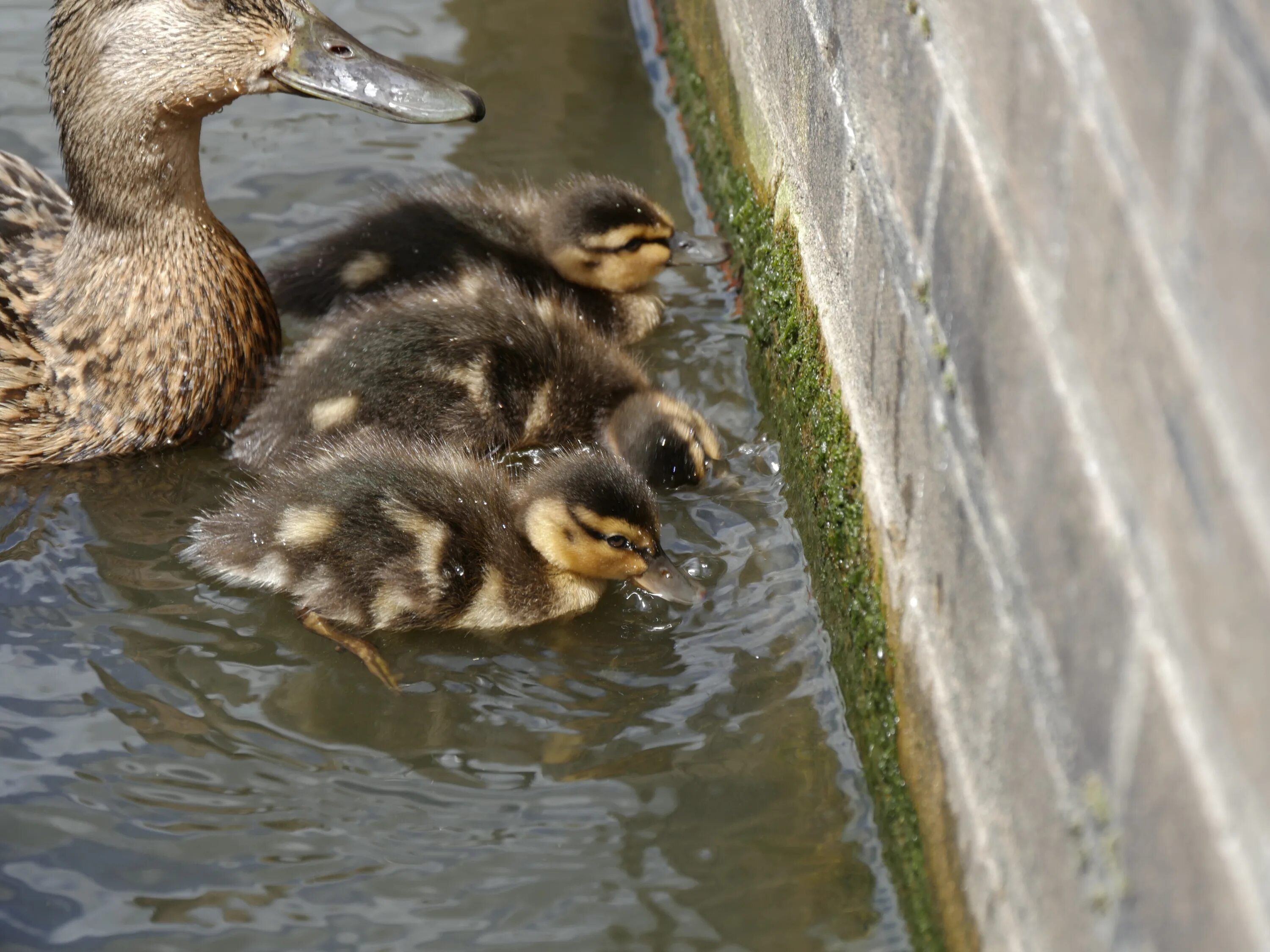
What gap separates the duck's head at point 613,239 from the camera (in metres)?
3.66

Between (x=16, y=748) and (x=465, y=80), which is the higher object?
(x=465, y=80)

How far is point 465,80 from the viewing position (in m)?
4.69

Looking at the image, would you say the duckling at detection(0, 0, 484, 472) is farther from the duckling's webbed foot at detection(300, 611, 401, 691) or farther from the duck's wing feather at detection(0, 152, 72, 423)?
the duckling's webbed foot at detection(300, 611, 401, 691)

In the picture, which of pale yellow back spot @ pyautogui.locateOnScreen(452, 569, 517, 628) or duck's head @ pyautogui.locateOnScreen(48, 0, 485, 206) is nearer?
pale yellow back spot @ pyautogui.locateOnScreen(452, 569, 517, 628)

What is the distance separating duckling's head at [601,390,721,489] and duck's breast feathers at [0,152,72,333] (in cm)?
134

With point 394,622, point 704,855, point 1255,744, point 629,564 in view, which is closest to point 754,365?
point 629,564

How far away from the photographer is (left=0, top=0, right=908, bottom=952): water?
7.70 ft

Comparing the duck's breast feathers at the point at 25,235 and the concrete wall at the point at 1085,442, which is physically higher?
the concrete wall at the point at 1085,442

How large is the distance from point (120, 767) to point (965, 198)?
1757 millimetres

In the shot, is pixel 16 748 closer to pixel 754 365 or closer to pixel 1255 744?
pixel 754 365

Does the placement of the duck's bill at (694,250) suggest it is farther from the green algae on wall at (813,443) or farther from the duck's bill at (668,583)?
the duck's bill at (668,583)

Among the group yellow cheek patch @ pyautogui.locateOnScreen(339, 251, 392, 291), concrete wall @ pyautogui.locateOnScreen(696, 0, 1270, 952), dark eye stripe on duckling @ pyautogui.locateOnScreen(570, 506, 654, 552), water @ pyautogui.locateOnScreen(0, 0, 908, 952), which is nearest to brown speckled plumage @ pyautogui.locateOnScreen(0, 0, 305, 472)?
water @ pyautogui.locateOnScreen(0, 0, 908, 952)

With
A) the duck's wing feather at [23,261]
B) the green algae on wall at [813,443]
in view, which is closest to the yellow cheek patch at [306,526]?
the duck's wing feather at [23,261]

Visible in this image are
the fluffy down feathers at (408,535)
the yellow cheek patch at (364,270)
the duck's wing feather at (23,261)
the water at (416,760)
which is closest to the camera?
the water at (416,760)
